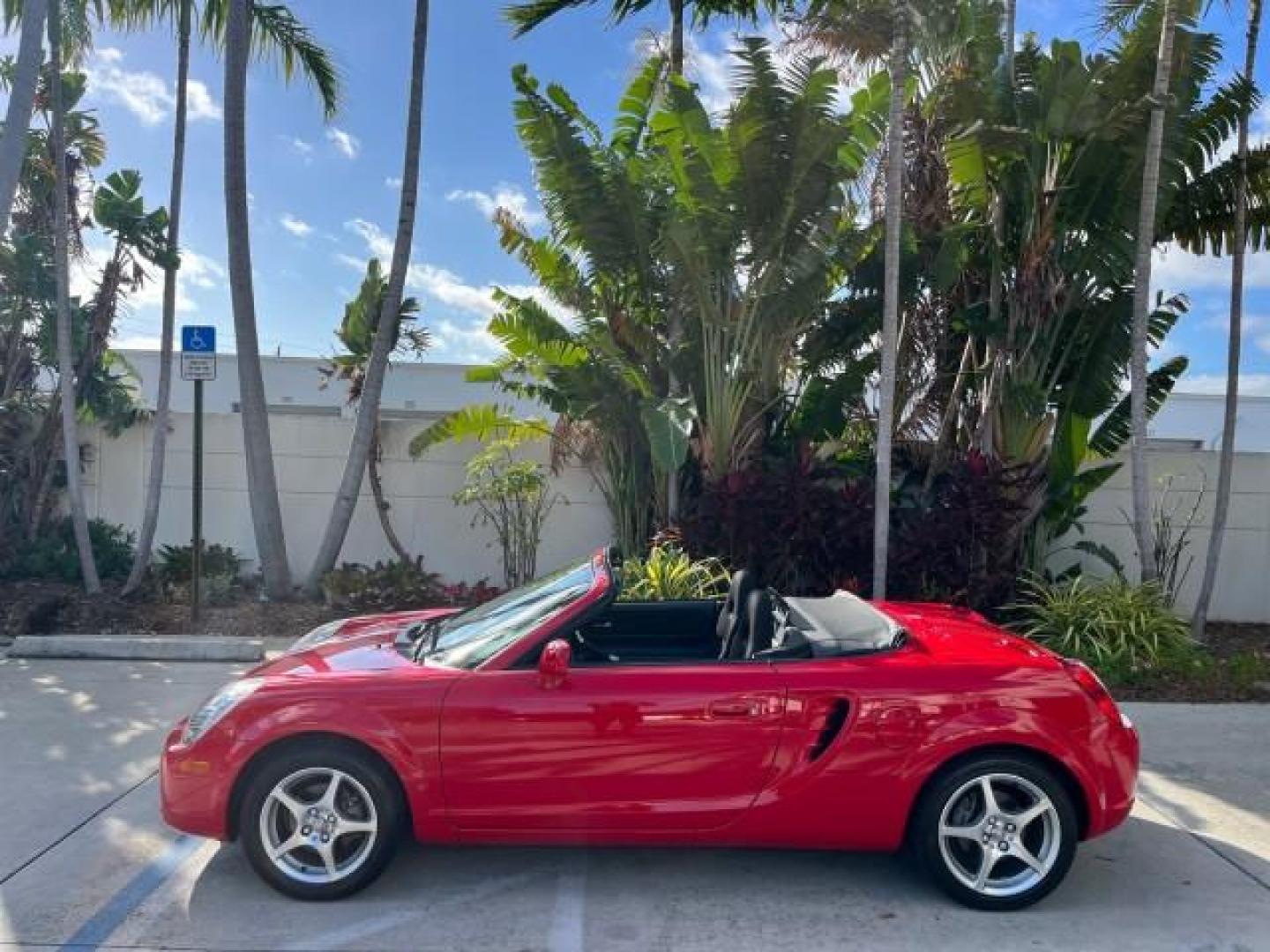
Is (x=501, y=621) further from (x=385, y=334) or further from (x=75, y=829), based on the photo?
(x=385, y=334)

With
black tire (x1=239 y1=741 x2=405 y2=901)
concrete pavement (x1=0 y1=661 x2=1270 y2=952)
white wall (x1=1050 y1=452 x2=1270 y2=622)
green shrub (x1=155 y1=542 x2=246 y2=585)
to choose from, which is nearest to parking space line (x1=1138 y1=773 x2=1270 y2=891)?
concrete pavement (x1=0 y1=661 x2=1270 y2=952)

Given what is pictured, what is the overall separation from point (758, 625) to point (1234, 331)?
685 cm

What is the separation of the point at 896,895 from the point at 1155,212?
678cm

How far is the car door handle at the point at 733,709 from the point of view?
142 inches

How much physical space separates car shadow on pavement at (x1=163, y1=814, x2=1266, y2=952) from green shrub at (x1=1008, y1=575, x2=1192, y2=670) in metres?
3.23

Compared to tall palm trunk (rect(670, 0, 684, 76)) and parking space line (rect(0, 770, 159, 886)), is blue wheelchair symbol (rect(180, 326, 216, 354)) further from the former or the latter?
tall palm trunk (rect(670, 0, 684, 76))

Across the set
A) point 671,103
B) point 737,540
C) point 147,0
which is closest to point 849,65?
point 671,103

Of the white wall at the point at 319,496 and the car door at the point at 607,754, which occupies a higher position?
the white wall at the point at 319,496

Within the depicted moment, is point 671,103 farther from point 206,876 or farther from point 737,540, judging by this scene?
point 206,876

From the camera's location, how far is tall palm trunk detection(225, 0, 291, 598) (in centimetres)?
898

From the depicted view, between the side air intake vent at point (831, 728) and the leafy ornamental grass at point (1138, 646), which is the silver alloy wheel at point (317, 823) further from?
the leafy ornamental grass at point (1138, 646)

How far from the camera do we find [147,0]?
9.55 metres

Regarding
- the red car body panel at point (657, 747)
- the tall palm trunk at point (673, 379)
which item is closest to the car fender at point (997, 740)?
the red car body panel at point (657, 747)

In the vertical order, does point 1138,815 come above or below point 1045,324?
below
